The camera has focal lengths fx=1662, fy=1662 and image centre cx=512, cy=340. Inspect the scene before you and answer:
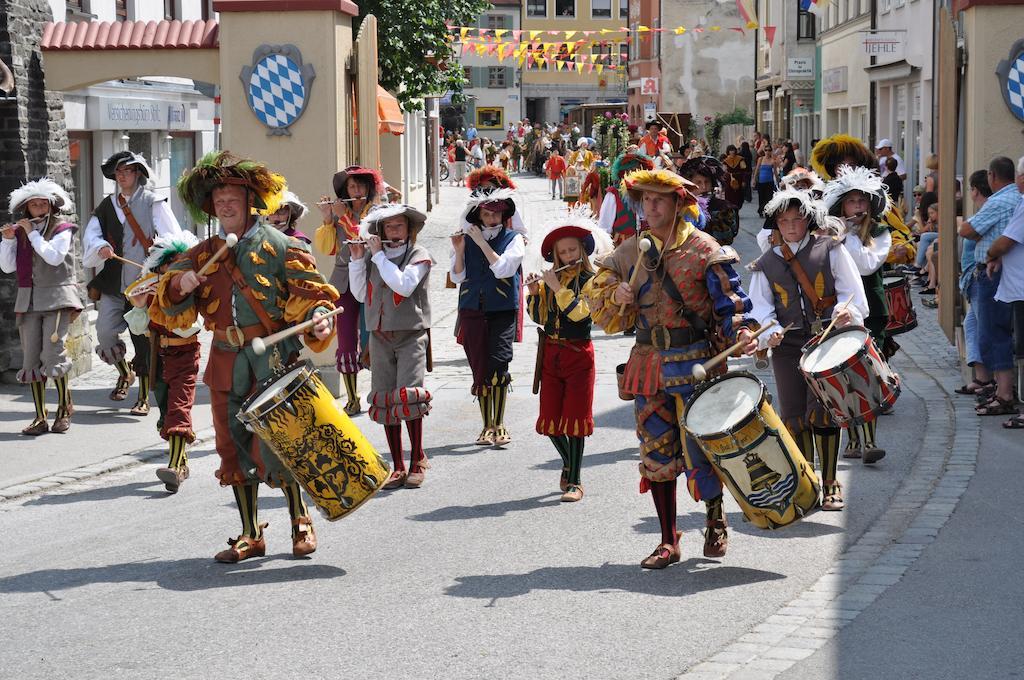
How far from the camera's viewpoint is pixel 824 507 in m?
8.93

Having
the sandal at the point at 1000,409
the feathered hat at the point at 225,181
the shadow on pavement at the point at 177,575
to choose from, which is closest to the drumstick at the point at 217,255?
the feathered hat at the point at 225,181

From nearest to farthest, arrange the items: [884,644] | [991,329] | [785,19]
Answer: [884,644] < [991,329] < [785,19]

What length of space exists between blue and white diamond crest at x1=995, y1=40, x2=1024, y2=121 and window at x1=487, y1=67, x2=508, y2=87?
90771 mm

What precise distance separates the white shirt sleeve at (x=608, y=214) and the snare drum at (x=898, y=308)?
4.15m

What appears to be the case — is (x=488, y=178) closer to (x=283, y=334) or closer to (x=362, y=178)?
(x=362, y=178)

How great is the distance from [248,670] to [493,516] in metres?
3.04

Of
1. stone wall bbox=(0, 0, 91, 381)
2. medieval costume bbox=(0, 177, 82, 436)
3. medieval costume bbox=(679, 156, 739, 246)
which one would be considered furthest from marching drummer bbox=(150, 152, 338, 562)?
stone wall bbox=(0, 0, 91, 381)

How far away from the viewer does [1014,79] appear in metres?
12.4

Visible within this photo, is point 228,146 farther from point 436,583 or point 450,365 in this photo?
point 436,583

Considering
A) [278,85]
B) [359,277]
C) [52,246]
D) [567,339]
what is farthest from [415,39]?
[567,339]

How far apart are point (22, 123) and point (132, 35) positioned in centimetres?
117

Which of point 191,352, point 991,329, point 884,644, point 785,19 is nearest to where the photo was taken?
point 884,644

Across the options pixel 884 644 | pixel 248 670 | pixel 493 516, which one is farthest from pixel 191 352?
pixel 884 644

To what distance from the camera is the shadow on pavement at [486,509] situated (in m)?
8.93
